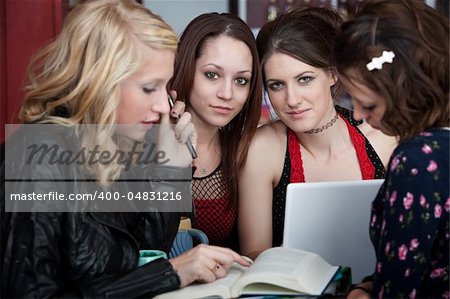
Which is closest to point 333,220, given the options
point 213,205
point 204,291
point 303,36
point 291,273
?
point 291,273

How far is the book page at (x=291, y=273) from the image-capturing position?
63.7 inches

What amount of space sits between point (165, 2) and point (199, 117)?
2344mm

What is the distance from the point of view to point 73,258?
5.25 feet

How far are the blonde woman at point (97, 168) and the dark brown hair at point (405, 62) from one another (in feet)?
1.45

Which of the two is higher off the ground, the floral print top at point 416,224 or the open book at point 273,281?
the floral print top at point 416,224

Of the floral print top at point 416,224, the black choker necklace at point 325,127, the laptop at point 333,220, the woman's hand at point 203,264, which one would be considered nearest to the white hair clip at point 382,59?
the floral print top at point 416,224

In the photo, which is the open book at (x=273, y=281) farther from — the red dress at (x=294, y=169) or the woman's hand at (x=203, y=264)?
the red dress at (x=294, y=169)

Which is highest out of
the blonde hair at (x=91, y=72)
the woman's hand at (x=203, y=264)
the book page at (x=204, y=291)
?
the blonde hair at (x=91, y=72)

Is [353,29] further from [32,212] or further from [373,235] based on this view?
[32,212]

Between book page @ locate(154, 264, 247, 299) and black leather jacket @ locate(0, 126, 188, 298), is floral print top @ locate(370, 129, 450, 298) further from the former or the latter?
black leather jacket @ locate(0, 126, 188, 298)

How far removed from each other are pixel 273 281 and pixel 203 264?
17 centimetres

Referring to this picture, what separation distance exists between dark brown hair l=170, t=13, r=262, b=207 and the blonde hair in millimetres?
567

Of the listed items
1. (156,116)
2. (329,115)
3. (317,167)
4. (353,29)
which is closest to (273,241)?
(317,167)

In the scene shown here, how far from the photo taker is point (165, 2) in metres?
4.59
